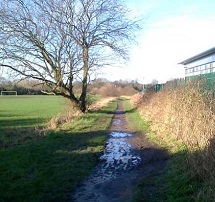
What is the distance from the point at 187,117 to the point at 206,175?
4.54 meters

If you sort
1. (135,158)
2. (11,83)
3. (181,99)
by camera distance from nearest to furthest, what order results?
(135,158) < (181,99) < (11,83)

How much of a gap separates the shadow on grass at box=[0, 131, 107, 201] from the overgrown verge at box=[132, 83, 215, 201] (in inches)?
94.5

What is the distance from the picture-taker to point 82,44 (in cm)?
2661

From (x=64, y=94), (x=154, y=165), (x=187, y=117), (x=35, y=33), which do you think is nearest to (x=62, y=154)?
(x=154, y=165)

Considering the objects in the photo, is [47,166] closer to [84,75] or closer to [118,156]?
[118,156]

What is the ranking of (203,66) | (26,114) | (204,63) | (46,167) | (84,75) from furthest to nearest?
(203,66) → (204,63) → (26,114) → (84,75) → (46,167)

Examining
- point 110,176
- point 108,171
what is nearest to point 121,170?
point 108,171

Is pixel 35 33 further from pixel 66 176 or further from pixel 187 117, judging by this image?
pixel 66 176

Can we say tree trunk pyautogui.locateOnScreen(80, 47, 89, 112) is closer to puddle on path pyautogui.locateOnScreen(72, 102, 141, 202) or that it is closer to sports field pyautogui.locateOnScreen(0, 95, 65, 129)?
sports field pyautogui.locateOnScreen(0, 95, 65, 129)

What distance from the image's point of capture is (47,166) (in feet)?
29.8

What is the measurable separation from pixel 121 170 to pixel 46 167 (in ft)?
6.89

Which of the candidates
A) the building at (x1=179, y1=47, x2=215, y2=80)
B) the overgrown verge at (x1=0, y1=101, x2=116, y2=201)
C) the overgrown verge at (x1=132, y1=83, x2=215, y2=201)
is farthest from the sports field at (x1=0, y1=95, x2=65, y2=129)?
the building at (x1=179, y1=47, x2=215, y2=80)

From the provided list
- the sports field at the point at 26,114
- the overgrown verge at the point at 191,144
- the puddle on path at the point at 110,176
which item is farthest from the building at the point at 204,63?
the puddle on path at the point at 110,176

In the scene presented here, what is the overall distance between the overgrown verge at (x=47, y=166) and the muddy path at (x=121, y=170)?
0.33m
